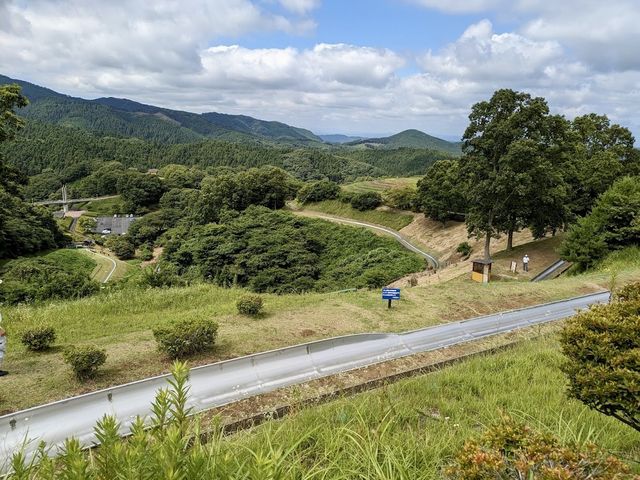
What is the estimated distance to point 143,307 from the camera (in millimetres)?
11969

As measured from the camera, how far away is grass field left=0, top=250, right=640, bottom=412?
7504mm

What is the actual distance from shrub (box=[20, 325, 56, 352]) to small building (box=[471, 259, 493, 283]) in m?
17.0

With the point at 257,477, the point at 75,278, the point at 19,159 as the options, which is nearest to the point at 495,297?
the point at 257,477

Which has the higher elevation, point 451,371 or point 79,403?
point 451,371

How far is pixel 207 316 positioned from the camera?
36.3 feet

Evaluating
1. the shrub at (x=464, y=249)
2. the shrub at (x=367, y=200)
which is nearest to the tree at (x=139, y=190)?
the shrub at (x=367, y=200)

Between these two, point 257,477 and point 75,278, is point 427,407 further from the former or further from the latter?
point 75,278

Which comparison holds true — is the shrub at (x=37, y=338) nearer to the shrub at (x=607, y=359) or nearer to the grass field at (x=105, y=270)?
the shrub at (x=607, y=359)

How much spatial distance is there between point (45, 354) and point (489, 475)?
898cm

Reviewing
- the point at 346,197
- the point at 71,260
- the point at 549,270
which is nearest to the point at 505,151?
the point at 549,270

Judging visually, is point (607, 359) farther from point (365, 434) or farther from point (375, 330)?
point (375, 330)

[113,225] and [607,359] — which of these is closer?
[607,359]

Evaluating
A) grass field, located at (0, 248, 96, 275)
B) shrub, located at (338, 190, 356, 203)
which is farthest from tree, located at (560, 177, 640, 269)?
grass field, located at (0, 248, 96, 275)

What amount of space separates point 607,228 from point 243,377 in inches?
796
